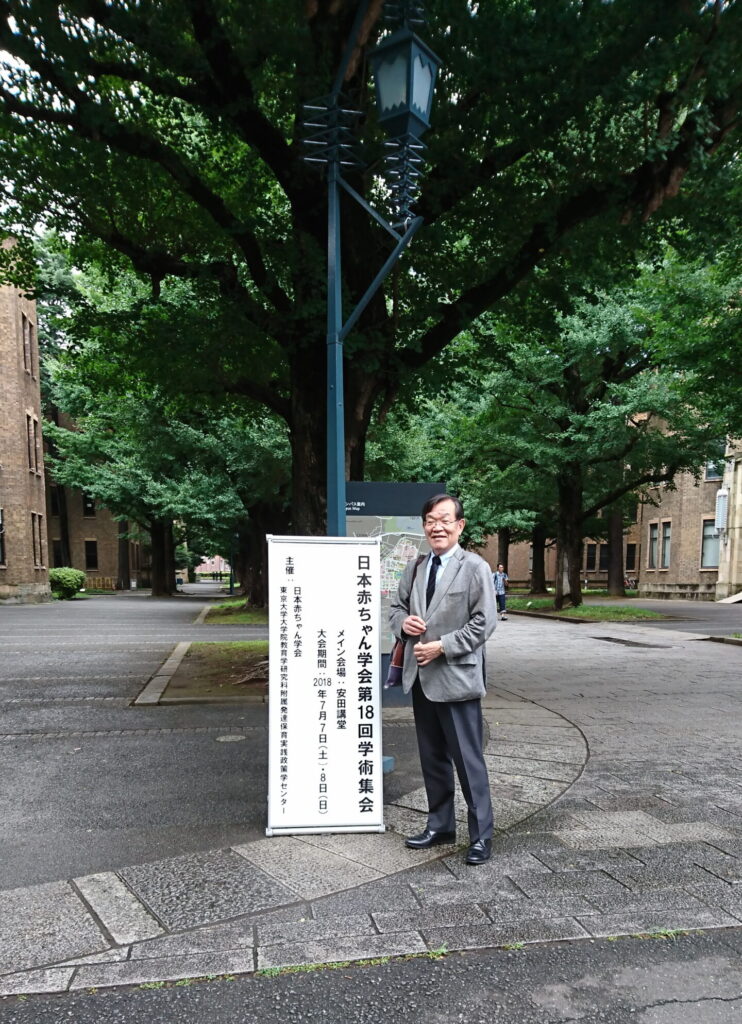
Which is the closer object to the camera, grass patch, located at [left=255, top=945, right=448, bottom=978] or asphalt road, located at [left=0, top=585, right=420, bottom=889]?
grass patch, located at [left=255, top=945, right=448, bottom=978]

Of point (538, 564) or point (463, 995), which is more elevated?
point (463, 995)

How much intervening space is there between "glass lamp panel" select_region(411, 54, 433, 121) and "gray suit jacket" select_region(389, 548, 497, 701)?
350 cm

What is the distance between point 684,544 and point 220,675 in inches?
1316

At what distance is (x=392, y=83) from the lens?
520 cm

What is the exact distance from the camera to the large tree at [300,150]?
6.61 metres

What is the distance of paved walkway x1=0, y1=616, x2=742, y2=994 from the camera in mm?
3004

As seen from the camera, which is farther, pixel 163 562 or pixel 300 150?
pixel 163 562

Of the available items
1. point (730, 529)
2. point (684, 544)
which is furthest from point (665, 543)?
point (730, 529)

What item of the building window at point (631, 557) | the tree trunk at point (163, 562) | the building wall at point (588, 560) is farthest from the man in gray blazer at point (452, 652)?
the building window at point (631, 557)

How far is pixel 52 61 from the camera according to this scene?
22.8 feet

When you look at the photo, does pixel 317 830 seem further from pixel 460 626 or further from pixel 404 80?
pixel 404 80

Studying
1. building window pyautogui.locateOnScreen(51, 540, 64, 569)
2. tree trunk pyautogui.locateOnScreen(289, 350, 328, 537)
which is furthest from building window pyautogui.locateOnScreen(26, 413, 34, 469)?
tree trunk pyautogui.locateOnScreen(289, 350, 328, 537)

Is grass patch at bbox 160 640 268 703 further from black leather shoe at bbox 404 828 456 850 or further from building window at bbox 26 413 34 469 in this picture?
building window at bbox 26 413 34 469

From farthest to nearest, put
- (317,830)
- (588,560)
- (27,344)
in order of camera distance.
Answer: (588,560), (27,344), (317,830)
